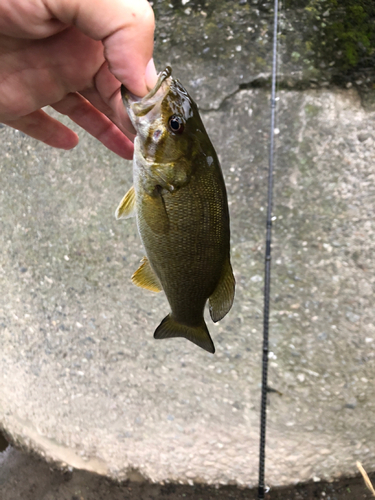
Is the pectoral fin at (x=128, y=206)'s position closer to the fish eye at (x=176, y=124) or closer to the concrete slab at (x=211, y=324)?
the fish eye at (x=176, y=124)

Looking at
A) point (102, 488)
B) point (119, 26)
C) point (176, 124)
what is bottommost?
point (102, 488)

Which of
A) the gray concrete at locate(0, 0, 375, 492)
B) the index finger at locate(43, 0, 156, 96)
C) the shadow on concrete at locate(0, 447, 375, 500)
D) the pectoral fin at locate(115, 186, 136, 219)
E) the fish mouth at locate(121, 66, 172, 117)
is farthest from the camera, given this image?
the shadow on concrete at locate(0, 447, 375, 500)

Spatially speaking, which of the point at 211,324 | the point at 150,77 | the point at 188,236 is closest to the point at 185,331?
the point at 188,236

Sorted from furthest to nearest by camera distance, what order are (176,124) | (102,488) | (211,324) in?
(102,488)
(211,324)
(176,124)

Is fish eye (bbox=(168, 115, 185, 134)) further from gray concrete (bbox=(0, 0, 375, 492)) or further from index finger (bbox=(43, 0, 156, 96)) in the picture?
gray concrete (bbox=(0, 0, 375, 492))

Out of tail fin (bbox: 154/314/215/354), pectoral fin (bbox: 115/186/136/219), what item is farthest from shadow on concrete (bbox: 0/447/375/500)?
pectoral fin (bbox: 115/186/136/219)

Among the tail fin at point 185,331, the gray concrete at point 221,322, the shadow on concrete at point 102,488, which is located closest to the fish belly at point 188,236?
the tail fin at point 185,331

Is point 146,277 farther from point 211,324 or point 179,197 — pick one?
point 211,324
